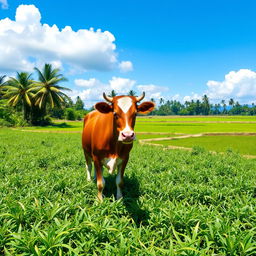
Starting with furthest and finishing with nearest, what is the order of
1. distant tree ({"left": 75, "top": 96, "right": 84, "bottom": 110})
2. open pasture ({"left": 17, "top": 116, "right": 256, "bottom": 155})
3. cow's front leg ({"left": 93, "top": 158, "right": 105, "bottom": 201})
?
1. distant tree ({"left": 75, "top": 96, "right": 84, "bottom": 110})
2. open pasture ({"left": 17, "top": 116, "right": 256, "bottom": 155})
3. cow's front leg ({"left": 93, "top": 158, "right": 105, "bottom": 201})

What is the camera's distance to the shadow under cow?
3.58m

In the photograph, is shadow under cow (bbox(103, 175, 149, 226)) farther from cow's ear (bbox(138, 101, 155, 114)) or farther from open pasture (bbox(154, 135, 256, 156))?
open pasture (bbox(154, 135, 256, 156))

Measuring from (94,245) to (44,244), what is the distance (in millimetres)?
628

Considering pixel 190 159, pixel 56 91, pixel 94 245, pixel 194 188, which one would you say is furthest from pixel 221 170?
pixel 56 91

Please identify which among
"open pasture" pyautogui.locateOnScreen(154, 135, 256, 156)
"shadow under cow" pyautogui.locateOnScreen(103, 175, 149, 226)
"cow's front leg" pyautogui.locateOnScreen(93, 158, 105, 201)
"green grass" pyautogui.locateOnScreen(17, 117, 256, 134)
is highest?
"cow's front leg" pyautogui.locateOnScreen(93, 158, 105, 201)

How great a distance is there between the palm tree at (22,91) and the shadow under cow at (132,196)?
126 ft

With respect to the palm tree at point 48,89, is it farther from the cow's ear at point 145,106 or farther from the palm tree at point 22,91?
the cow's ear at point 145,106

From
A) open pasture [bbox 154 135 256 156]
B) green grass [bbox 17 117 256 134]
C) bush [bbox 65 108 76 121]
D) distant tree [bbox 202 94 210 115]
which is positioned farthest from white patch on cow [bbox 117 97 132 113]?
distant tree [bbox 202 94 210 115]

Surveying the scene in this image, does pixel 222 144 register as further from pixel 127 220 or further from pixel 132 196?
pixel 127 220

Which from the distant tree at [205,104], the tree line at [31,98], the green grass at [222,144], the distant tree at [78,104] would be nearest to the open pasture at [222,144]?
the green grass at [222,144]

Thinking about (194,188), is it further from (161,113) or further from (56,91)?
(161,113)

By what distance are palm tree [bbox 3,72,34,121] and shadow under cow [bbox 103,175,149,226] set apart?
38390 mm

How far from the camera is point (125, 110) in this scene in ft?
11.1

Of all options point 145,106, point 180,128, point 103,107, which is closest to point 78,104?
point 180,128
